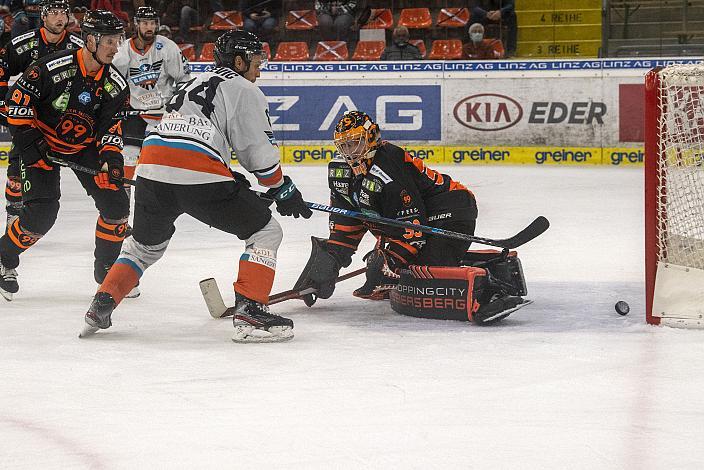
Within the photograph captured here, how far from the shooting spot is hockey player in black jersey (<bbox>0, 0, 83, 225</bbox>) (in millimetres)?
5562

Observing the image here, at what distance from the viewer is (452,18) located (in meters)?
11.9

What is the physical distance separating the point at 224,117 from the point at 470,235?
4.10 ft

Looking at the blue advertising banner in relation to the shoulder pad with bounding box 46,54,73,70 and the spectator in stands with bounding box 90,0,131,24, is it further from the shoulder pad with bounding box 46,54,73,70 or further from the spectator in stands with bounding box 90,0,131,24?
the shoulder pad with bounding box 46,54,73,70

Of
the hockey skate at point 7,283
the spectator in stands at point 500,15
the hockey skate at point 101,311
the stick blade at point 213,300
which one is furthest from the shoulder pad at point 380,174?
the spectator in stands at point 500,15

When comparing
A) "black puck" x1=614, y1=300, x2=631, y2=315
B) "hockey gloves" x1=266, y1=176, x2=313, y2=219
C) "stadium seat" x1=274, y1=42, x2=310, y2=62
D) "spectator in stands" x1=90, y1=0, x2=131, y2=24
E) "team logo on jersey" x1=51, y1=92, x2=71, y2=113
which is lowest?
"black puck" x1=614, y1=300, x2=631, y2=315

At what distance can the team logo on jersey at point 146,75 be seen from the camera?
7203 mm

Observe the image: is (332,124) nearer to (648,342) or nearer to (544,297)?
(544,297)

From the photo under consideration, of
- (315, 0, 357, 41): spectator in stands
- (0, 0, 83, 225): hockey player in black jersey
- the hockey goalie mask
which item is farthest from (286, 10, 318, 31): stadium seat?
the hockey goalie mask

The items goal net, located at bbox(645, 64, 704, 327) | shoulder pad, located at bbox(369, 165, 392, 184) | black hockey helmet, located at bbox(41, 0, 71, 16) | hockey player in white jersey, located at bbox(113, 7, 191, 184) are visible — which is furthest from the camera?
hockey player in white jersey, located at bbox(113, 7, 191, 184)

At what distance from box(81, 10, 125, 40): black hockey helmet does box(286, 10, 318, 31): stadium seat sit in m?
7.64

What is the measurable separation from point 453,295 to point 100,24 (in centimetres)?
178

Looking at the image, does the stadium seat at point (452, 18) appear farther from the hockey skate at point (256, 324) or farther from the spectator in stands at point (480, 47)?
the hockey skate at point (256, 324)

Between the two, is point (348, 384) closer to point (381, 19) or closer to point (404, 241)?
point (404, 241)

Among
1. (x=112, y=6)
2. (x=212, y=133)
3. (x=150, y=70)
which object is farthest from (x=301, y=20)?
(x=212, y=133)
